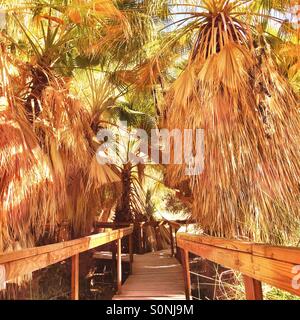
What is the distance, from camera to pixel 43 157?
3.66 m

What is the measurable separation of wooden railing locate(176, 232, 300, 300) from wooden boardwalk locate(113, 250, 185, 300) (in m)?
2.44

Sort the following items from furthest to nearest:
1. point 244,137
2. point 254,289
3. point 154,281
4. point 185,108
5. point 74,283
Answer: point 154,281, point 185,108, point 244,137, point 74,283, point 254,289

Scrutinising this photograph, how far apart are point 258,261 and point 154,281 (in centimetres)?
461

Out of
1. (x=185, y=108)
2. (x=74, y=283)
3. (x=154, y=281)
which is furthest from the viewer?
(x=154, y=281)

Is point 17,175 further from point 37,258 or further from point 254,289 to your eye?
point 254,289

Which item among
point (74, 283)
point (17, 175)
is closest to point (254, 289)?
point (74, 283)

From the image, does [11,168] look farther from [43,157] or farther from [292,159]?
[292,159]

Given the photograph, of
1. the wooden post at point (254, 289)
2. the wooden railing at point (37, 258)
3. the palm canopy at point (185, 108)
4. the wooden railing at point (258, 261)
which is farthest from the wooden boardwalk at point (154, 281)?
the wooden post at point (254, 289)

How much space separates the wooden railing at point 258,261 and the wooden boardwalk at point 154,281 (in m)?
2.44

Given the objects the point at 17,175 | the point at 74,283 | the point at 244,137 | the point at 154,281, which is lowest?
the point at 154,281

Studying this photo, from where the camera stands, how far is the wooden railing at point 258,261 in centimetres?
143

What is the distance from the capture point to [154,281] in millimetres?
6035

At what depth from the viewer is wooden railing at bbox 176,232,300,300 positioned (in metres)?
1.43
